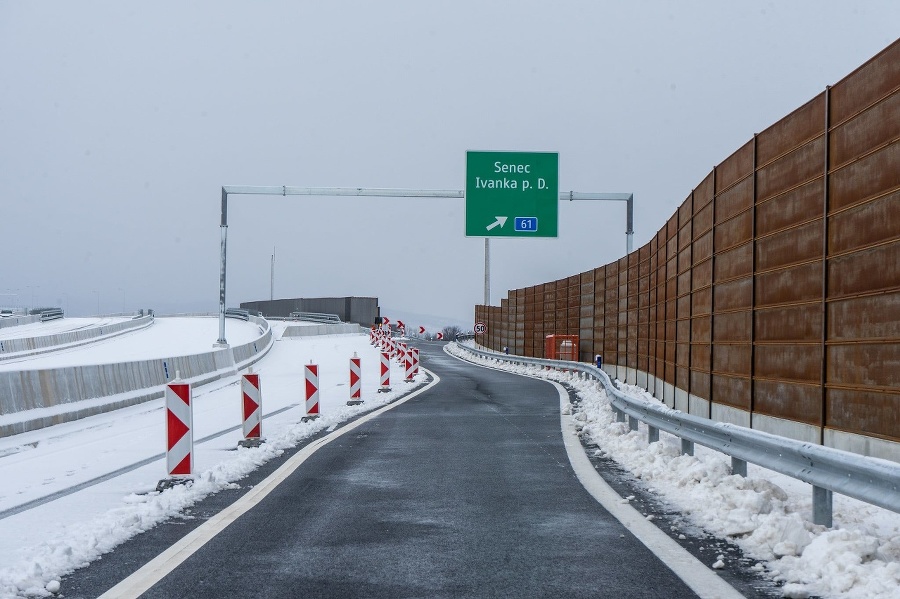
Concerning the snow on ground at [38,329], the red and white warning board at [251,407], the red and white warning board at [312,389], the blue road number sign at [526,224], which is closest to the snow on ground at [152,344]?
the snow on ground at [38,329]

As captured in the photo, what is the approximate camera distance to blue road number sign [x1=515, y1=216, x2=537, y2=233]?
98.4 feet

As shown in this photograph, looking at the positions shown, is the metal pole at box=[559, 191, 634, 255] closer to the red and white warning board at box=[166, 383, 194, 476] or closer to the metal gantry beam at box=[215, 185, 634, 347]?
the metal gantry beam at box=[215, 185, 634, 347]

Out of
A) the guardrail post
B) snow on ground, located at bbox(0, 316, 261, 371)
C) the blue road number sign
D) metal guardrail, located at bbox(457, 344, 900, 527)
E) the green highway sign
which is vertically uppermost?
the green highway sign

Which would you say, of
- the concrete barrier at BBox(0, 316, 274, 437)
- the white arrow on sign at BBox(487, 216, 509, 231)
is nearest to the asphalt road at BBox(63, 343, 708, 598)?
the concrete barrier at BBox(0, 316, 274, 437)

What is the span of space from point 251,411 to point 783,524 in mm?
7498

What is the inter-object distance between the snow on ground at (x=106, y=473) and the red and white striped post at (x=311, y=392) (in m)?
0.19

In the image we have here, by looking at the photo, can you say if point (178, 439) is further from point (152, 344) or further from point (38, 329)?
point (38, 329)

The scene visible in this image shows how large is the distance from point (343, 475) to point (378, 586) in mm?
4473

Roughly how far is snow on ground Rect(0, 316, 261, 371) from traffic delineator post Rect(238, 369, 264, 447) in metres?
19.5

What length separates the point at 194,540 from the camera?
6703 millimetres

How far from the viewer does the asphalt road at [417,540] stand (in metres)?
5.47

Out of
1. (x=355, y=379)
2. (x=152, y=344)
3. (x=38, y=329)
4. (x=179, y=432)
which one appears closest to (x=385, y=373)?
(x=355, y=379)

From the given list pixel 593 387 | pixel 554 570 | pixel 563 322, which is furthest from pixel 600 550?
pixel 563 322

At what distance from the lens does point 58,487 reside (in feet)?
31.2
